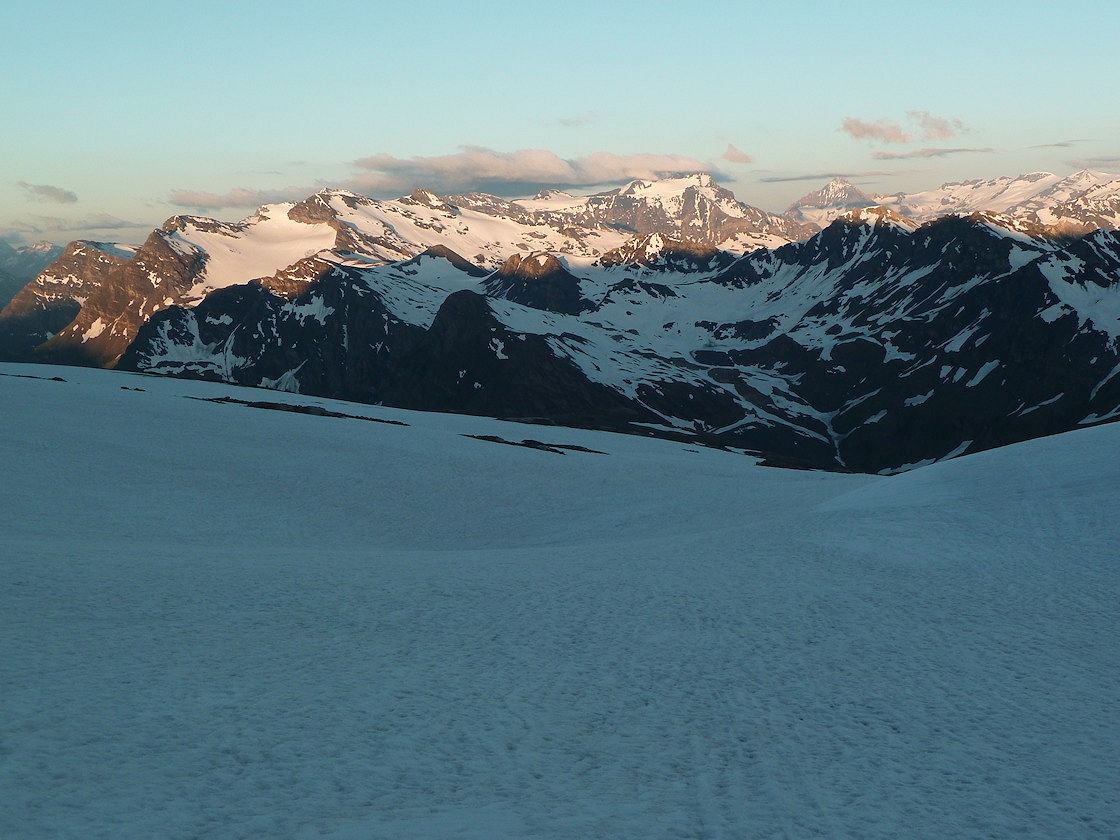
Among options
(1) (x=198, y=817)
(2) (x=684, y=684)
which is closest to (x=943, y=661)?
(2) (x=684, y=684)

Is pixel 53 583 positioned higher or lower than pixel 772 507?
higher

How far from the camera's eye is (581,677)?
1448 centimetres

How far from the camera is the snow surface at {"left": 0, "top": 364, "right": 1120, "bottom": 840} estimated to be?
9.84m

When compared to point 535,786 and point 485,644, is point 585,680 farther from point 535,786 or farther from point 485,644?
point 535,786

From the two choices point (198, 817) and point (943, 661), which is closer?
point (198, 817)

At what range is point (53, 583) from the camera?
19.1 m

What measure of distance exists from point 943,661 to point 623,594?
7.60 meters

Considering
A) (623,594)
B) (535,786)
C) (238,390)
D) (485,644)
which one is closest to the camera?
(535,786)

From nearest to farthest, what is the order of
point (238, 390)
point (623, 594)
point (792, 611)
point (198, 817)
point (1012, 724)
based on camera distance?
point (198, 817), point (1012, 724), point (792, 611), point (623, 594), point (238, 390)

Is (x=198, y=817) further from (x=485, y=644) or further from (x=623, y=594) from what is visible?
(x=623, y=594)

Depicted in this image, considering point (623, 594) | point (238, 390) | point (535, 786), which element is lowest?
point (238, 390)

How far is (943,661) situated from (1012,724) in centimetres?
279

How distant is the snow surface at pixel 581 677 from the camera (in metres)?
9.84

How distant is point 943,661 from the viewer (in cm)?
1509
